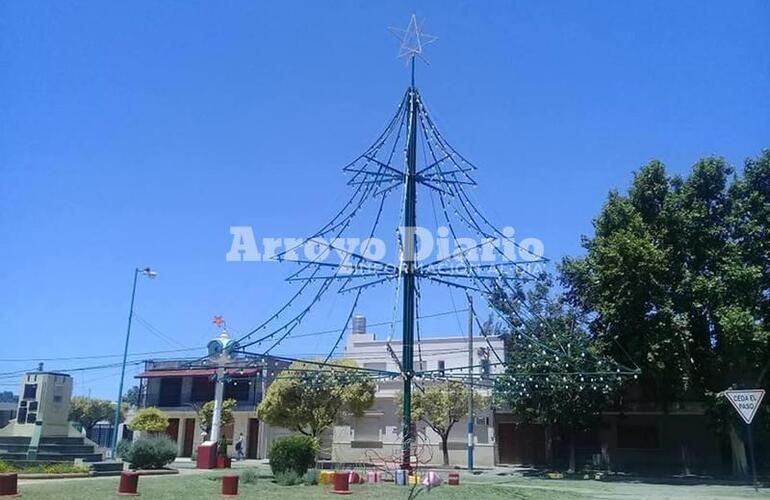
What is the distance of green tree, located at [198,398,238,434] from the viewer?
156 ft

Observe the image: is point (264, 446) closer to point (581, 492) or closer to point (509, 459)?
point (509, 459)

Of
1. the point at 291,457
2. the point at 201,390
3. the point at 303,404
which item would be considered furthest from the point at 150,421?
the point at 291,457

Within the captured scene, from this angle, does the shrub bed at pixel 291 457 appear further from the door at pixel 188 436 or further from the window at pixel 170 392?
the window at pixel 170 392

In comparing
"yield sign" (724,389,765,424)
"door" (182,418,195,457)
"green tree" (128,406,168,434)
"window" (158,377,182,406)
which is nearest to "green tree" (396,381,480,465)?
"green tree" (128,406,168,434)

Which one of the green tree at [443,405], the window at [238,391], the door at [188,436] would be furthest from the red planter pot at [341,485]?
the door at [188,436]

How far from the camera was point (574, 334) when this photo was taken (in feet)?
111

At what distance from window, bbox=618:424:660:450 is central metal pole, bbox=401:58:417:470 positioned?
2122cm

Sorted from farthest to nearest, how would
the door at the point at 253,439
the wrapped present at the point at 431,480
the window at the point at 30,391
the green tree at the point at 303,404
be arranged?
the door at the point at 253,439 < the green tree at the point at 303,404 < the window at the point at 30,391 < the wrapped present at the point at 431,480

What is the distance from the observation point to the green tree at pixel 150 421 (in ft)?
155

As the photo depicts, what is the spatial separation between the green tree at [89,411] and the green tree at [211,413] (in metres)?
31.0

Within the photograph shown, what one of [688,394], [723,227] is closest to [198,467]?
Result: [688,394]

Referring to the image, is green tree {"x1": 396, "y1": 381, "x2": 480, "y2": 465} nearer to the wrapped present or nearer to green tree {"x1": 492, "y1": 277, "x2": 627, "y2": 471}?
green tree {"x1": 492, "y1": 277, "x2": 627, "y2": 471}

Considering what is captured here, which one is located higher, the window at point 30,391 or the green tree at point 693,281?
the green tree at point 693,281

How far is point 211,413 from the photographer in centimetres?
4703
